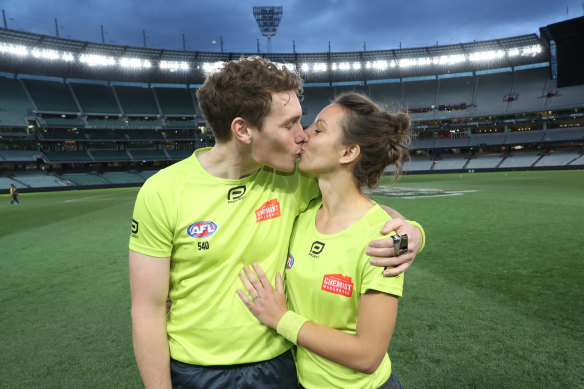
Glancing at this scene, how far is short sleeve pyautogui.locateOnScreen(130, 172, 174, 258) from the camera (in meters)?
1.84

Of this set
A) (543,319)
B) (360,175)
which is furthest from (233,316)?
(543,319)

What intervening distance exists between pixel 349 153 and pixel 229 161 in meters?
0.82

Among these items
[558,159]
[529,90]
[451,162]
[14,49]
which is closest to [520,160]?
[558,159]

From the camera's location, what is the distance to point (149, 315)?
182 centimetres

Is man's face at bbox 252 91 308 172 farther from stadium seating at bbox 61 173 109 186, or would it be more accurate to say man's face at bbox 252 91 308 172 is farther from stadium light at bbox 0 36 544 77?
stadium seating at bbox 61 173 109 186

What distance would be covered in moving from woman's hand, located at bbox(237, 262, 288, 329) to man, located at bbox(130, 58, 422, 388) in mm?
71

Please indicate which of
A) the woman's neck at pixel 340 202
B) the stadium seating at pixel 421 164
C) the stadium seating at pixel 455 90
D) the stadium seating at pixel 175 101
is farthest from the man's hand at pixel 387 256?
the stadium seating at pixel 455 90

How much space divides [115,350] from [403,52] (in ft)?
201

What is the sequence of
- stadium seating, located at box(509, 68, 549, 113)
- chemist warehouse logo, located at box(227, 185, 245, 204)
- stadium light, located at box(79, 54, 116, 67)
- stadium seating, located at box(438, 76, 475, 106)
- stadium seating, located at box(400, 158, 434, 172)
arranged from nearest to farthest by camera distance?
chemist warehouse logo, located at box(227, 185, 245, 204)
stadium light, located at box(79, 54, 116, 67)
stadium seating, located at box(400, 158, 434, 172)
stadium seating, located at box(509, 68, 549, 113)
stadium seating, located at box(438, 76, 475, 106)

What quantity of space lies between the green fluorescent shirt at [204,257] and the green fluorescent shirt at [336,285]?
8.1 inches

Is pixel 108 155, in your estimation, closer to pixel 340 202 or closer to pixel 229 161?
pixel 229 161

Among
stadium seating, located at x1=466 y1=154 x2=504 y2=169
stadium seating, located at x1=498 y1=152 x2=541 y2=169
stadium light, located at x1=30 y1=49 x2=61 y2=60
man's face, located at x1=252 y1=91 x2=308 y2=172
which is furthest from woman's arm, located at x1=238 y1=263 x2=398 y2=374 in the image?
stadium seating, located at x1=466 y1=154 x2=504 y2=169

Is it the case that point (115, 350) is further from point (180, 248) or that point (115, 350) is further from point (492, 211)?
point (492, 211)

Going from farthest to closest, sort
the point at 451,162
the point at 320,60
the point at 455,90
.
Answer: the point at 455,90, the point at 451,162, the point at 320,60
